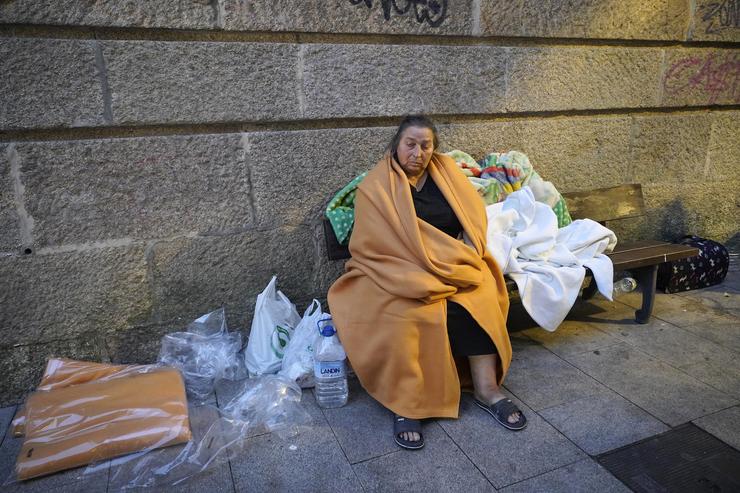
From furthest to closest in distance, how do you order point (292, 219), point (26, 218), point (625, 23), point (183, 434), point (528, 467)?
point (625, 23)
point (292, 219)
point (26, 218)
point (183, 434)
point (528, 467)

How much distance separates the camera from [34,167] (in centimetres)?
268

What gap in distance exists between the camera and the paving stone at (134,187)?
273cm

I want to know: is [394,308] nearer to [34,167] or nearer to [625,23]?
[34,167]

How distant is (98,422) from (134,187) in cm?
127

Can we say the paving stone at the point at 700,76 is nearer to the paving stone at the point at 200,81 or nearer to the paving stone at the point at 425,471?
the paving stone at the point at 200,81

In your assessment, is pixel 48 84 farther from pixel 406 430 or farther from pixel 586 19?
pixel 586 19

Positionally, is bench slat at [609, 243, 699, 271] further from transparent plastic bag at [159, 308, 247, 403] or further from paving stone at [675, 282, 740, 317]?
transparent plastic bag at [159, 308, 247, 403]

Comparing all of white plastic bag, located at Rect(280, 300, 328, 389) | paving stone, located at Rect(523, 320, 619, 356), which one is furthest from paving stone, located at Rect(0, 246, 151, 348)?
paving stone, located at Rect(523, 320, 619, 356)

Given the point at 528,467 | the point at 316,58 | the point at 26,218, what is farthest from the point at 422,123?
the point at 26,218

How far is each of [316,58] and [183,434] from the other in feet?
7.35

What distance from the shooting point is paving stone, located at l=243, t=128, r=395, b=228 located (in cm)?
314

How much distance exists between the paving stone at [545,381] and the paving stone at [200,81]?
81.2 inches

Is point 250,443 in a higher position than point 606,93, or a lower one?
lower

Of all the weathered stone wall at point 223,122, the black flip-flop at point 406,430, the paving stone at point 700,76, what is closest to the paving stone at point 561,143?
the weathered stone wall at point 223,122
